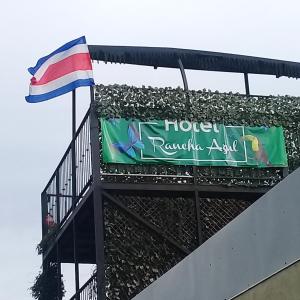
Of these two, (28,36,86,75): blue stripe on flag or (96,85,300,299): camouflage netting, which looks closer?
(96,85,300,299): camouflage netting

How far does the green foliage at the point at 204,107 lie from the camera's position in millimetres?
13242

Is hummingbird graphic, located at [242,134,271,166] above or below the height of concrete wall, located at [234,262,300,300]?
above

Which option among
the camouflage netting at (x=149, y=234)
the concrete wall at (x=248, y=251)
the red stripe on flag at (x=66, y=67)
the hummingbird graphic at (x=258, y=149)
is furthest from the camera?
the red stripe on flag at (x=66, y=67)

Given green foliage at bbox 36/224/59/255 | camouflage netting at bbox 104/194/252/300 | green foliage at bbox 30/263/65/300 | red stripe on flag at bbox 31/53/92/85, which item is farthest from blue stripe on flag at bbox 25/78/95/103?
green foliage at bbox 30/263/65/300

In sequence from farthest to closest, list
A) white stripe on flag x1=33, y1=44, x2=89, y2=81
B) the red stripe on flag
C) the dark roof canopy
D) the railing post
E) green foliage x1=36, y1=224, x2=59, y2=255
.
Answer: the railing post → green foliage x1=36, y1=224, x2=59, y2=255 → the dark roof canopy → white stripe on flag x1=33, y1=44, x2=89, y2=81 → the red stripe on flag

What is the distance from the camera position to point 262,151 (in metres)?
13.7

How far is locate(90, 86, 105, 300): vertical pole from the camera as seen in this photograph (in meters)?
12.2

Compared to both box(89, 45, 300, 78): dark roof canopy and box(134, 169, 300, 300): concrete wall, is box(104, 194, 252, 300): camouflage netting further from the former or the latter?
box(134, 169, 300, 300): concrete wall

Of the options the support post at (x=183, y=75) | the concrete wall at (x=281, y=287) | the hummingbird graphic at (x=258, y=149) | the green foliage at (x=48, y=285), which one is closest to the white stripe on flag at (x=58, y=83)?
the support post at (x=183, y=75)

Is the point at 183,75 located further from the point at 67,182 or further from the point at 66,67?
the point at 67,182

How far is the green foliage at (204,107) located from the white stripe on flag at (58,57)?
3.61 feet

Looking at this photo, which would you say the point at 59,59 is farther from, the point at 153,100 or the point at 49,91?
the point at 153,100

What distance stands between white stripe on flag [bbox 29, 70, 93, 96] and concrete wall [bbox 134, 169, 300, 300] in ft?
18.9

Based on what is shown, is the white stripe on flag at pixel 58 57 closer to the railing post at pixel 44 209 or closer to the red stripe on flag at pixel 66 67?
the red stripe on flag at pixel 66 67
